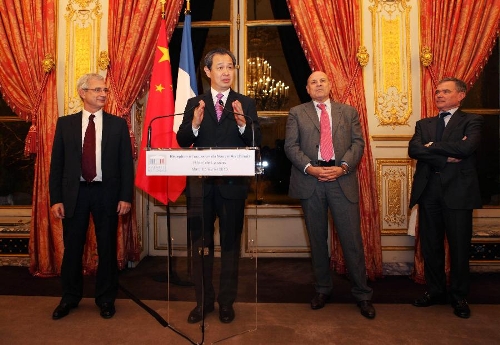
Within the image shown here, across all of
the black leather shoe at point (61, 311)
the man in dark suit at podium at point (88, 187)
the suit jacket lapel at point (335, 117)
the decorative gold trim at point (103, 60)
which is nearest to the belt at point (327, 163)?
the suit jacket lapel at point (335, 117)

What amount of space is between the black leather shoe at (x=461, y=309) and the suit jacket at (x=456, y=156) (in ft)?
2.01

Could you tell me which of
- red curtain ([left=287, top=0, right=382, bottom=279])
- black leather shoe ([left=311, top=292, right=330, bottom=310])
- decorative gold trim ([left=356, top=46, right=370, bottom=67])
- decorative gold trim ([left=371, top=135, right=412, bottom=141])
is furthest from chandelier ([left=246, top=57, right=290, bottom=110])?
black leather shoe ([left=311, top=292, right=330, bottom=310])

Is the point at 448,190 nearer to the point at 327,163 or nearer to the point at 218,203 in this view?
the point at 327,163

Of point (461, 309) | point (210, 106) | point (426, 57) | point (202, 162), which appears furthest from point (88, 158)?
point (426, 57)

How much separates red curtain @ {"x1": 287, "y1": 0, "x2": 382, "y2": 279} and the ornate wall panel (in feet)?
0.66

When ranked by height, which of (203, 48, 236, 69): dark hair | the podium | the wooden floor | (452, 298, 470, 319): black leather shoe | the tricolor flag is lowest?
the wooden floor

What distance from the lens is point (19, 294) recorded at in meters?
3.07

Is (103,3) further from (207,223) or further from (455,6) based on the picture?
(455,6)

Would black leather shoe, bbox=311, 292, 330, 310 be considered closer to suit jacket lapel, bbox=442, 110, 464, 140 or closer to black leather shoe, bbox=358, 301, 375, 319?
Answer: black leather shoe, bbox=358, 301, 375, 319

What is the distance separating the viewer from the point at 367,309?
2.59 metres

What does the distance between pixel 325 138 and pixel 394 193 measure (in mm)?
1351

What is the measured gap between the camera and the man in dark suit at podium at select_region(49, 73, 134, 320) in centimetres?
265

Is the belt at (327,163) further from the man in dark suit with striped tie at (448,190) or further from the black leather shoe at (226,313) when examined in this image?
the black leather shoe at (226,313)

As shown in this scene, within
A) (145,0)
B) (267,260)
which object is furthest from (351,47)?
(267,260)
